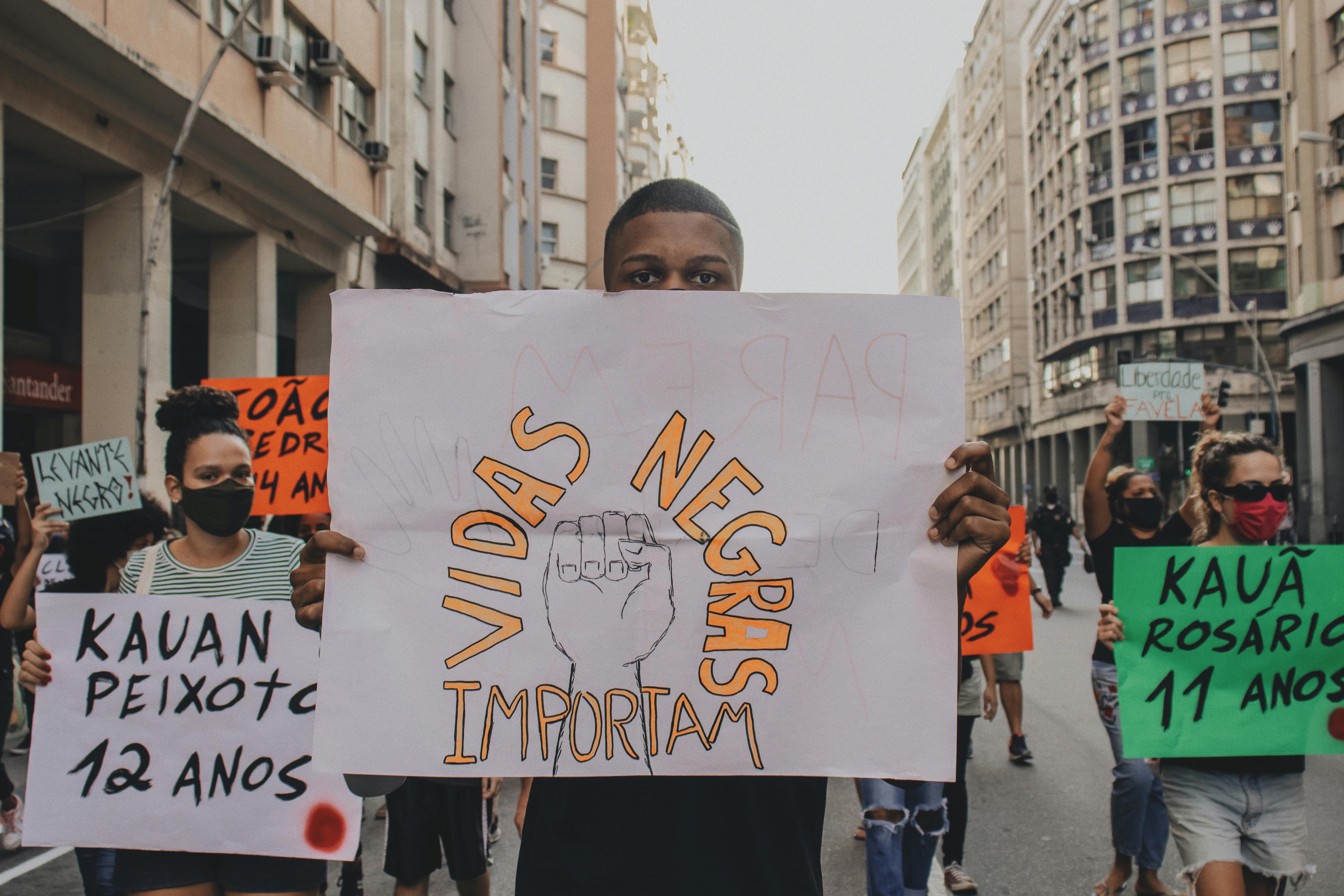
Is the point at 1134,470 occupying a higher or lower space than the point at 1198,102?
lower

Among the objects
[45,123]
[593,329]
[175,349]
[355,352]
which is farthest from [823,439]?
[175,349]

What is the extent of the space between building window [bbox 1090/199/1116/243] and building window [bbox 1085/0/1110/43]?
26.9 feet

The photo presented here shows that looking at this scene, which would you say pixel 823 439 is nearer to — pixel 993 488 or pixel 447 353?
pixel 993 488

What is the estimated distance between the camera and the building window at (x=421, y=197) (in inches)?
837

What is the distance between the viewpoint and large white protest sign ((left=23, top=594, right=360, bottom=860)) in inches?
110

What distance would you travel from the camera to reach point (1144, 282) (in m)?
48.9

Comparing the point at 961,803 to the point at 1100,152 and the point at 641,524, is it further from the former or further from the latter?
the point at 1100,152

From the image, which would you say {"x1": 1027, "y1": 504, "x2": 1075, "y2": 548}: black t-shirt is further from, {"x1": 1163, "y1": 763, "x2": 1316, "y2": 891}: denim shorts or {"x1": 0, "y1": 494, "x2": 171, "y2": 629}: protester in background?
{"x1": 0, "y1": 494, "x2": 171, "y2": 629}: protester in background

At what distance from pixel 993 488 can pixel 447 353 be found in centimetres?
102

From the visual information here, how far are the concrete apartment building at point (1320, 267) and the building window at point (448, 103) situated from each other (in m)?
24.3

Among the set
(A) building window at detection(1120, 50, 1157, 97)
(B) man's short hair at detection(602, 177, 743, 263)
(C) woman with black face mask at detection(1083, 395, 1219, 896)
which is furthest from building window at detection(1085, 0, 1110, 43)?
(B) man's short hair at detection(602, 177, 743, 263)

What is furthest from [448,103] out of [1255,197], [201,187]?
[1255,197]

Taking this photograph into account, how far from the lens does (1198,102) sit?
4684cm

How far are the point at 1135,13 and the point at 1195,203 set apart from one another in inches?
395
